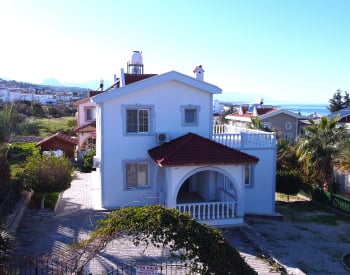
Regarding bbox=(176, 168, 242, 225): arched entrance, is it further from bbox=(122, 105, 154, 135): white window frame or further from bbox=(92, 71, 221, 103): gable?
bbox=(92, 71, 221, 103): gable

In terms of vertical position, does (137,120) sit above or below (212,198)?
above

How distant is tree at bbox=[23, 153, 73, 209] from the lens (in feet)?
53.7

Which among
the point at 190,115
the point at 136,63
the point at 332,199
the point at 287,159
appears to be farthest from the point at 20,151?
the point at 332,199

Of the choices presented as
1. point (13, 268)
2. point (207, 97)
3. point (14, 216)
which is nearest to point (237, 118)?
point (207, 97)

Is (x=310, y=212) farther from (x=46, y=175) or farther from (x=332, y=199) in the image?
(x=46, y=175)

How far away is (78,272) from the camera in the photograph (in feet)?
27.4

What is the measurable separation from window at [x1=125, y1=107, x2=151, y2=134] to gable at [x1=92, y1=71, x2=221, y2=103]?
997mm

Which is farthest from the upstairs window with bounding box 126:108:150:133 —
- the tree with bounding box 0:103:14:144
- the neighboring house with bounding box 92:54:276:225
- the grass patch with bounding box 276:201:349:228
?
the grass patch with bounding box 276:201:349:228

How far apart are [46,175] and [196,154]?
6.57 m

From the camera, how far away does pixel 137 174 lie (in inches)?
712

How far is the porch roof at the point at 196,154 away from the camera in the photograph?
1550 cm

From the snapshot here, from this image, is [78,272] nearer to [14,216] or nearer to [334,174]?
[14,216]

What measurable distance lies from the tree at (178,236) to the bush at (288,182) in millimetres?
15836

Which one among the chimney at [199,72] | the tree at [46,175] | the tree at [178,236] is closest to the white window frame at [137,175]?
the tree at [46,175]
